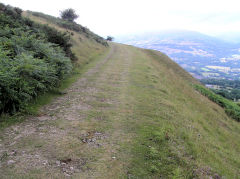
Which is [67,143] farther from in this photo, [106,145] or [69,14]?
[69,14]

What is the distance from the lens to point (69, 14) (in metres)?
51.9

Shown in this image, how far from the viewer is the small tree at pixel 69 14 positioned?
51.8 m

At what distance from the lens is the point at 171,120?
25.3 ft

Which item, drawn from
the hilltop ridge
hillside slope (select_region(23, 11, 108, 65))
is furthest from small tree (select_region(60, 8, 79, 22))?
the hilltop ridge

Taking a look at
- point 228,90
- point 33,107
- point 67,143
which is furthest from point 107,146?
point 228,90

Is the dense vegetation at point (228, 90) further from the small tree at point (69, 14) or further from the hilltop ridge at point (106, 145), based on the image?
the small tree at point (69, 14)

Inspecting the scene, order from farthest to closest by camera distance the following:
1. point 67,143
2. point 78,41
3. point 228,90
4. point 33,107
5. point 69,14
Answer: point 228,90
point 69,14
point 78,41
point 33,107
point 67,143

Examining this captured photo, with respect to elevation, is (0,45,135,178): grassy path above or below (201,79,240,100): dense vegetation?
above

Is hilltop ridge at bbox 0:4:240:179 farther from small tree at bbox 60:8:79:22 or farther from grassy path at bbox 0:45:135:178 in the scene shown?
small tree at bbox 60:8:79:22

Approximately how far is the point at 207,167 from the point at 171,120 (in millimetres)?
2870

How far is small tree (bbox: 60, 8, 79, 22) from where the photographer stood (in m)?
51.8

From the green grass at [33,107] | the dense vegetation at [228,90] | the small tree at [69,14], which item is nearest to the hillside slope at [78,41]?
the green grass at [33,107]

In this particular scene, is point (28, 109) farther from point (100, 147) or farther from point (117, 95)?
point (117, 95)

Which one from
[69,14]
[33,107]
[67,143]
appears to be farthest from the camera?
[69,14]
